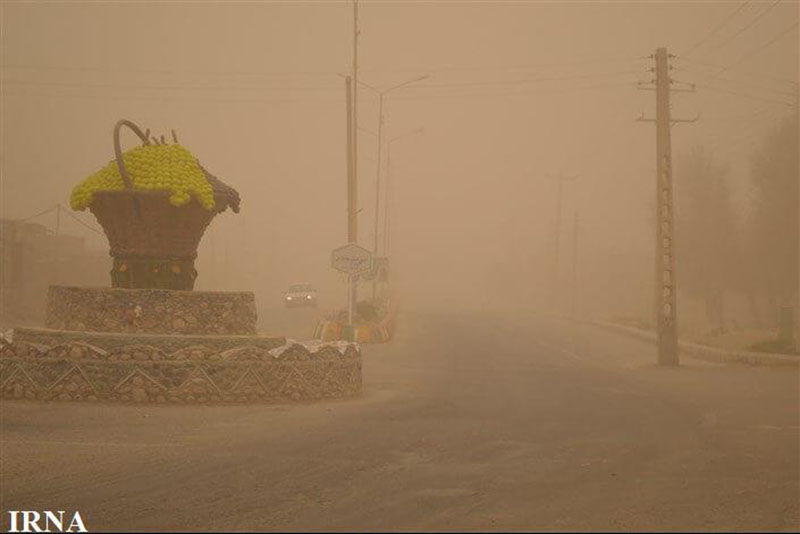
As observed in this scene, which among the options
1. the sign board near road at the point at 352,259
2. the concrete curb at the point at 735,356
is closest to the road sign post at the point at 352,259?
the sign board near road at the point at 352,259

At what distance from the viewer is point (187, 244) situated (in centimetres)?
1670

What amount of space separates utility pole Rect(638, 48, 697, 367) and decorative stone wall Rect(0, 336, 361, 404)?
1517 cm

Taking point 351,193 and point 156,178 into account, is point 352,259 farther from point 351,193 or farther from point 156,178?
point 156,178

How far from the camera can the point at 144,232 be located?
16203 millimetres

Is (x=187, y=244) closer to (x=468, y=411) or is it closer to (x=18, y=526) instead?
(x=468, y=411)

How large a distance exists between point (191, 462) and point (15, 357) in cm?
583

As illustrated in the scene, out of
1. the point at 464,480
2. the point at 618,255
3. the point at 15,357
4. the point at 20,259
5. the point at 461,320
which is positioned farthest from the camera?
the point at 618,255

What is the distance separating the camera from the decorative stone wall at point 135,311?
51.1 feet

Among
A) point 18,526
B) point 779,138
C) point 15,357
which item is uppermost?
point 779,138

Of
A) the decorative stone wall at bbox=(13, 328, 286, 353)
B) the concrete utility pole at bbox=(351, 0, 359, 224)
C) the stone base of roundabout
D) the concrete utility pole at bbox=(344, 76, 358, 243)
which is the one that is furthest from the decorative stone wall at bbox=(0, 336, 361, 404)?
the concrete utility pole at bbox=(351, 0, 359, 224)

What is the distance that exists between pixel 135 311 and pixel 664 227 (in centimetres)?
1680

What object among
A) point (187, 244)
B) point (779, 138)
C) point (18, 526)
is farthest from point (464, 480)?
point (779, 138)

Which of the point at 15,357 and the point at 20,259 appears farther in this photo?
the point at 20,259

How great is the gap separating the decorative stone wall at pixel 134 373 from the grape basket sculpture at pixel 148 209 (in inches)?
91.2
